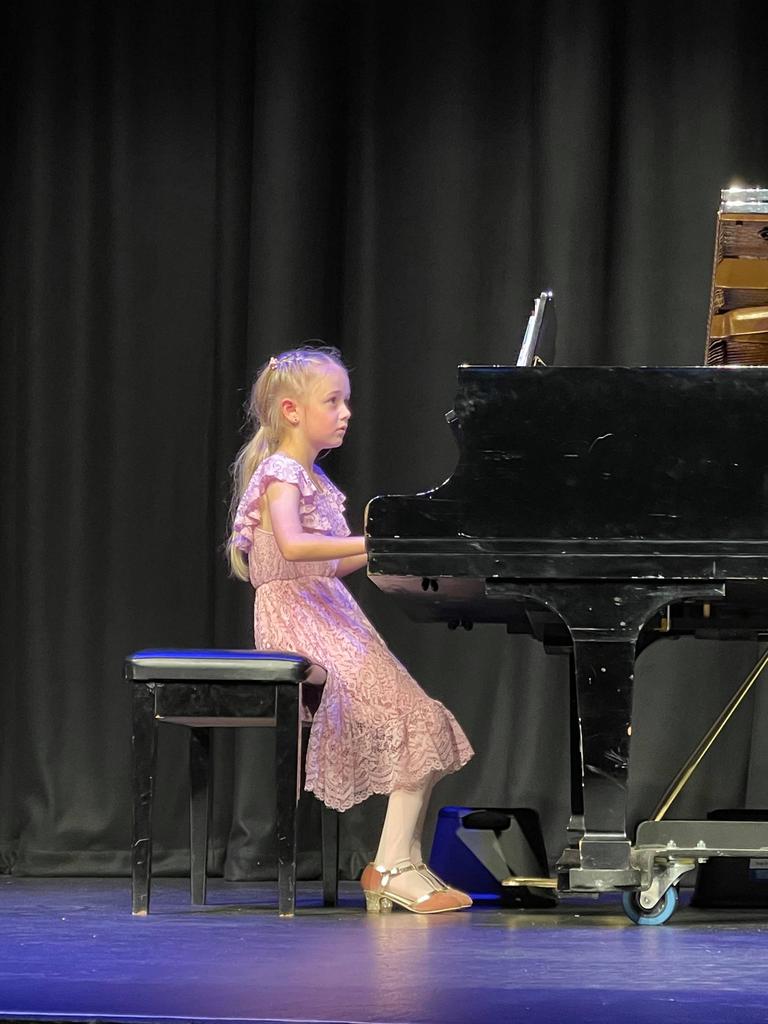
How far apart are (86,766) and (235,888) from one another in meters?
0.69

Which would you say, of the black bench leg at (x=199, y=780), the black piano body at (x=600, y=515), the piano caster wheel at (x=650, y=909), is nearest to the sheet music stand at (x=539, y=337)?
the black piano body at (x=600, y=515)

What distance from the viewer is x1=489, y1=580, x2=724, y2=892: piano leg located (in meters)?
2.86

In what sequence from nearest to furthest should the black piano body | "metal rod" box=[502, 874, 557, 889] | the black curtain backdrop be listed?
1. the black piano body
2. "metal rod" box=[502, 874, 557, 889]
3. the black curtain backdrop

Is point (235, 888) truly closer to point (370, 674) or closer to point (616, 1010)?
point (370, 674)

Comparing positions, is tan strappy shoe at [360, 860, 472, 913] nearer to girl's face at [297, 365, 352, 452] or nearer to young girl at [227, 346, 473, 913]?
young girl at [227, 346, 473, 913]

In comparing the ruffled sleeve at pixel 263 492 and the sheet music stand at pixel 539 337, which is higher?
the sheet music stand at pixel 539 337

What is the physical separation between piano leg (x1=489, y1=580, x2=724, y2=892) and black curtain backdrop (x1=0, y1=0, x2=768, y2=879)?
1.56 metres

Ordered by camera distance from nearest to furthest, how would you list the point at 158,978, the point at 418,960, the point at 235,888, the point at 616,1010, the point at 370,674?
the point at 616,1010 → the point at 158,978 → the point at 418,960 → the point at 370,674 → the point at 235,888

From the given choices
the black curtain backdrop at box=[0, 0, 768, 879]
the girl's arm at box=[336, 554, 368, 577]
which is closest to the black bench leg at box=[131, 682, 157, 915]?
the girl's arm at box=[336, 554, 368, 577]

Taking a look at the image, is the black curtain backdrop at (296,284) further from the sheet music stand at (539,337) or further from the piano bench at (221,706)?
the piano bench at (221,706)

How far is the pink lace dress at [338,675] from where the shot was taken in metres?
3.43

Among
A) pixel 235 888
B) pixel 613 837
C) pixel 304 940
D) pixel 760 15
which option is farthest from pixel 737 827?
pixel 760 15

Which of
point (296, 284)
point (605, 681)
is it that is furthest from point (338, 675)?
point (296, 284)

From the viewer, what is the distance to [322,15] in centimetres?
468
